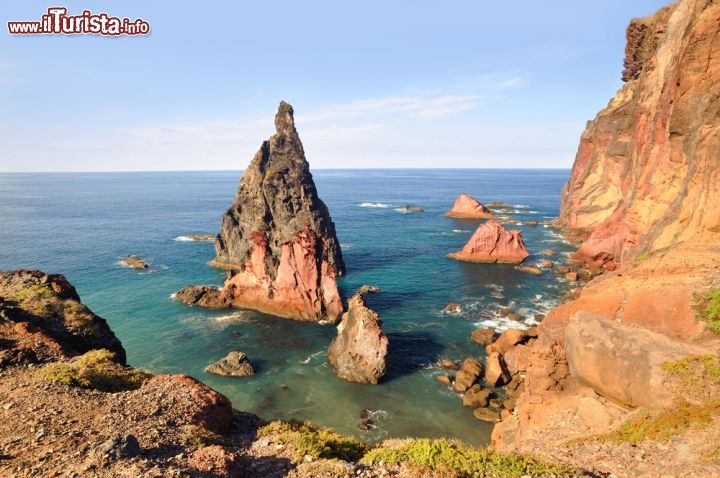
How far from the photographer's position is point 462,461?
42.3 feet

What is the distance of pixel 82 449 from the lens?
1230cm

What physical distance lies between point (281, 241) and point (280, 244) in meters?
0.97

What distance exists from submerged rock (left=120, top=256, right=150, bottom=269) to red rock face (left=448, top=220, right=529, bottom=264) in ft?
197

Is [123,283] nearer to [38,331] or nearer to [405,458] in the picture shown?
[38,331]

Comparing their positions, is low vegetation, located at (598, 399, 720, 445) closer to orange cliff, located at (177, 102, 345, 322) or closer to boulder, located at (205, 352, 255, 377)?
Answer: boulder, located at (205, 352, 255, 377)

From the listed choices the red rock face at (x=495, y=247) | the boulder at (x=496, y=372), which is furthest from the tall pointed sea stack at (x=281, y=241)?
the red rock face at (x=495, y=247)

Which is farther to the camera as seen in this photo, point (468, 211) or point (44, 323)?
point (468, 211)

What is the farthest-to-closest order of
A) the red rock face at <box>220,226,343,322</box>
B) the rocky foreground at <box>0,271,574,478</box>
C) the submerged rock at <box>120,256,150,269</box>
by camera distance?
the submerged rock at <box>120,256,150,269</box>, the red rock face at <box>220,226,343,322</box>, the rocky foreground at <box>0,271,574,478</box>

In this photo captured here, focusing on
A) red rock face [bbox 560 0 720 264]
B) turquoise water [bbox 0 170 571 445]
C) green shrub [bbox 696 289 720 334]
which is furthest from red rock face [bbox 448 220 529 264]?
green shrub [bbox 696 289 720 334]

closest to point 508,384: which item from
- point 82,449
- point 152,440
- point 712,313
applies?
point 712,313

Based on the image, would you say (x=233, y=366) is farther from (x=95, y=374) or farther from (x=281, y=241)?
(x=281, y=241)

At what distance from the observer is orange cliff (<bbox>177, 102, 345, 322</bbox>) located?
4834 centimetres

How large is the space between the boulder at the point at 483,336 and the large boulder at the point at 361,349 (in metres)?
12.1

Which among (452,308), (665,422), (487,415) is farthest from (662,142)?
(665,422)
